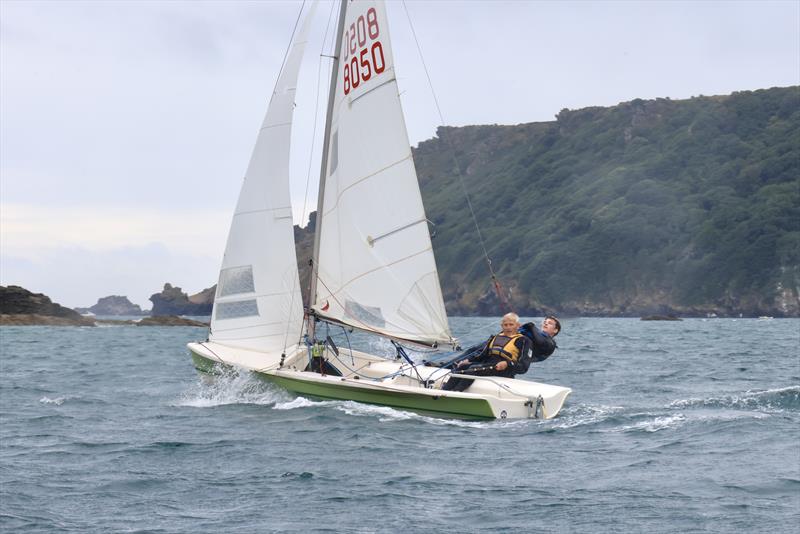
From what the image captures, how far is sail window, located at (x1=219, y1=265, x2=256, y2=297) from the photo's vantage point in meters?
19.5

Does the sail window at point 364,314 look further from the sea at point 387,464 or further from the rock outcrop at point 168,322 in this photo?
the rock outcrop at point 168,322

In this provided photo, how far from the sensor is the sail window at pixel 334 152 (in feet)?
62.5

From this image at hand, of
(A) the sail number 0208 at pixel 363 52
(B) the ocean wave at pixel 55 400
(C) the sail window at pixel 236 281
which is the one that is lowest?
(B) the ocean wave at pixel 55 400

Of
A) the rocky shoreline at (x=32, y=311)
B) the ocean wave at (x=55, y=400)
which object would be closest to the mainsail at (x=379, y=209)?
the ocean wave at (x=55, y=400)

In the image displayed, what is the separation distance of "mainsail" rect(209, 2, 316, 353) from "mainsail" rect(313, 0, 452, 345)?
3.69 ft

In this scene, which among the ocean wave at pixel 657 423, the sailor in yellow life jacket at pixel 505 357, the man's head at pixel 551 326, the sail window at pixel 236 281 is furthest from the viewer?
the sail window at pixel 236 281

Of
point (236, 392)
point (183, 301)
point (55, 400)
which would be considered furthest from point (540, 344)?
point (183, 301)

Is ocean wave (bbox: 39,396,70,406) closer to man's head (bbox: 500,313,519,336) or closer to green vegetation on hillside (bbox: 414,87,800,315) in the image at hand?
man's head (bbox: 500,313,519,336)

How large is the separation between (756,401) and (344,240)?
776cm

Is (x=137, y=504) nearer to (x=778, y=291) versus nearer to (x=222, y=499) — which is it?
(x=222, y=499)

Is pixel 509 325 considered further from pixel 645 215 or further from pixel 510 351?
pixel 645 215

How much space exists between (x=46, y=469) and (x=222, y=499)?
9.73ft

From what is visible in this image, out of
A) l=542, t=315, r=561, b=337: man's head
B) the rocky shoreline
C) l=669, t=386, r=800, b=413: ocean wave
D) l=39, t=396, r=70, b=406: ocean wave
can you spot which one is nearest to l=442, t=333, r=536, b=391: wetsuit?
l=542, t=315, r=561, b=337: man's head

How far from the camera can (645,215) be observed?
138125 millimetres
